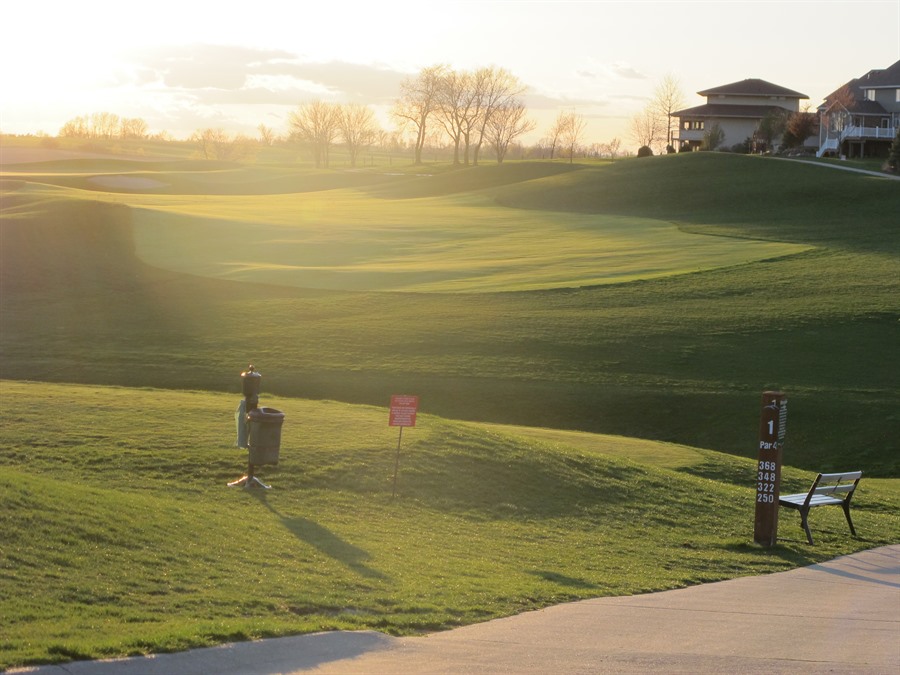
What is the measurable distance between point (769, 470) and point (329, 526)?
5.70 metres

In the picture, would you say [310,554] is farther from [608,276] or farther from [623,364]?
[608,276]

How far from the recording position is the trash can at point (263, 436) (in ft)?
51.1

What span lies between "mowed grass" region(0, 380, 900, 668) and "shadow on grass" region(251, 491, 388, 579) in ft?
0.14

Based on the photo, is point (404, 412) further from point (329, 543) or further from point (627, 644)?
point (627, 644)

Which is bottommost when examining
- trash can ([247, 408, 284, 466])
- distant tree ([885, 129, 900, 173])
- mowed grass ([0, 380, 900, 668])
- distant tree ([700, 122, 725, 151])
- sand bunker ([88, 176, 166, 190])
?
mowed grass ([0, 380, 900, 668])

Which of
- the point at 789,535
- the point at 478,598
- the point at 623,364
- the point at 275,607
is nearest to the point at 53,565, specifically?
the point at 275,607

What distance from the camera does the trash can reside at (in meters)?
15.6

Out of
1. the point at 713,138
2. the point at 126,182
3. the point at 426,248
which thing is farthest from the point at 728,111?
the point at 426,248

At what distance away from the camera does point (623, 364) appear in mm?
34125

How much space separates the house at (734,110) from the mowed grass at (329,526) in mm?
118365

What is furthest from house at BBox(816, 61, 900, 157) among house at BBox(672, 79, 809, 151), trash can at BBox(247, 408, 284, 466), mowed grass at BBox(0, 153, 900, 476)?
trash can at BBox(247, 408, 284, 466)

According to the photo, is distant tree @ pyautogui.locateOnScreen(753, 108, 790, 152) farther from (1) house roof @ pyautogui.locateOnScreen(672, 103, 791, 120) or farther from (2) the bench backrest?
(2) the bench backrest

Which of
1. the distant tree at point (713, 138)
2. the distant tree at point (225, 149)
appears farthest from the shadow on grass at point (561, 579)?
the distant tree at point (225, 149)

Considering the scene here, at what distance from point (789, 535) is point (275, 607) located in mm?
8659
